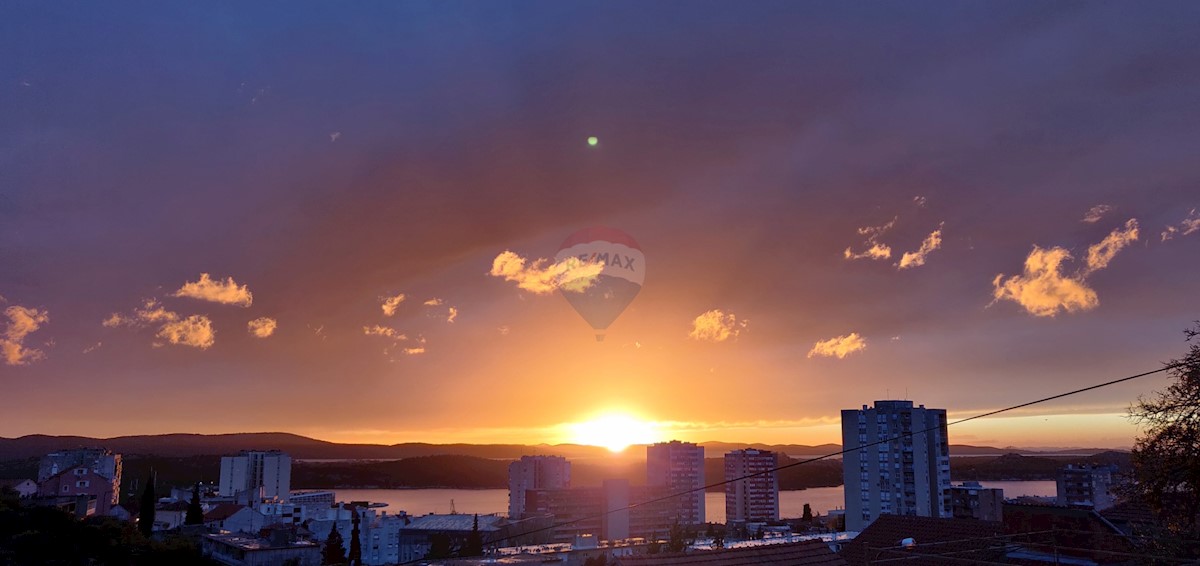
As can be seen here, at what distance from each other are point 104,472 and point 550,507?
6779cm

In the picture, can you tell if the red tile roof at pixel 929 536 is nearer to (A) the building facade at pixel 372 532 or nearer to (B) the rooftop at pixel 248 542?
(B) the rooftop at pixel 248 542

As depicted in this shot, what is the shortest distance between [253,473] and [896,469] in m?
116

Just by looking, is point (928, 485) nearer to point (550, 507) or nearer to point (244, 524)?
point (550, 507)

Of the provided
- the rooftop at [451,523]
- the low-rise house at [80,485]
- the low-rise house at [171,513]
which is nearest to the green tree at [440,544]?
the rooftop at [451,523]

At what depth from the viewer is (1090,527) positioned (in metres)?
25.1

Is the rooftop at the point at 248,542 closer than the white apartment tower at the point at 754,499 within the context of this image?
Yes

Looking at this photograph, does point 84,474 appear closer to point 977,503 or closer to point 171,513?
point 171,513

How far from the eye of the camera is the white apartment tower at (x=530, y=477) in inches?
5920

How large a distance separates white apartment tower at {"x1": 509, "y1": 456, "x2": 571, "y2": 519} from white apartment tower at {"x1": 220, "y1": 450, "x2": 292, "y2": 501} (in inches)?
1679

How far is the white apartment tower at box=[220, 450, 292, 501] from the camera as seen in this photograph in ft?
465

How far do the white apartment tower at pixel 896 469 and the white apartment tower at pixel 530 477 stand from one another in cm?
7161

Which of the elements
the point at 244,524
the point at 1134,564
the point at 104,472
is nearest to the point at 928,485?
the point at 244,524

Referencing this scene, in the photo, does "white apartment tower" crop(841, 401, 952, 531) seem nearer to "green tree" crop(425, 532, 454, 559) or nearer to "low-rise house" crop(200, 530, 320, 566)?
"green tree" crop(425, 532, 454, 559)

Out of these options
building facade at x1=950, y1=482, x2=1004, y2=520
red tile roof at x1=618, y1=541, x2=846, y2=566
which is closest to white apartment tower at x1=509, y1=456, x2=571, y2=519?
building facade at x1=950, y1=482, x2=1004, y2=520
